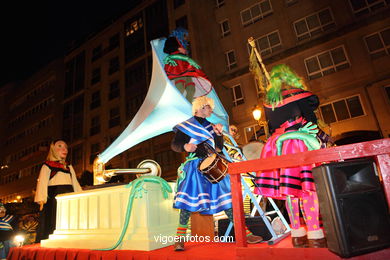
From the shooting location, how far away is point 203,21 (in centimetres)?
1959

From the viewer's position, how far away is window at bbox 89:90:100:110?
1023 inches

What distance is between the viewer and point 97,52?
27578 millimetres

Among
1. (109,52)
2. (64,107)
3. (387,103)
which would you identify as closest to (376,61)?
(387,103)

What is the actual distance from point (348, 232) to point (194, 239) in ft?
7.63

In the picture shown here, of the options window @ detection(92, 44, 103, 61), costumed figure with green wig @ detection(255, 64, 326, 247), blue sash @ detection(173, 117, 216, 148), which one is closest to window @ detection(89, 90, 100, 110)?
window @ detection(92, 44, 103, 61)

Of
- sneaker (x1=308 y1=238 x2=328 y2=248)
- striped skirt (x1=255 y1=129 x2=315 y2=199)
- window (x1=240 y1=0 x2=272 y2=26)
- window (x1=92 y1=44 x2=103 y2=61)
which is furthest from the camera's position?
window (x1=92 y1=44 x2=103 y2=61)

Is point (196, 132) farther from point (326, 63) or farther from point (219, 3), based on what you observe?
point (219, 3)

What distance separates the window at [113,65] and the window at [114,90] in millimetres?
1321

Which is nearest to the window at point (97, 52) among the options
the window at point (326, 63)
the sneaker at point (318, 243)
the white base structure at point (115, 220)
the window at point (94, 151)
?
the window at point (94, 151)

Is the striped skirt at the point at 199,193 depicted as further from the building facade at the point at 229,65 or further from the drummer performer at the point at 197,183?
the building facade at the point at 229,65

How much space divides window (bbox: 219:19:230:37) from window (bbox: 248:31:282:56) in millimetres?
2828

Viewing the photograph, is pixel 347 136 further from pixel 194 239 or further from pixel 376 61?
pixel 194 239

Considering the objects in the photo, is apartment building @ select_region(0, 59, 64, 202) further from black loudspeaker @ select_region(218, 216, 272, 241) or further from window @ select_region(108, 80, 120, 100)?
black loudspeaker @ select_region(218, 216, 272, 241)

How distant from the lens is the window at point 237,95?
16562 mm
